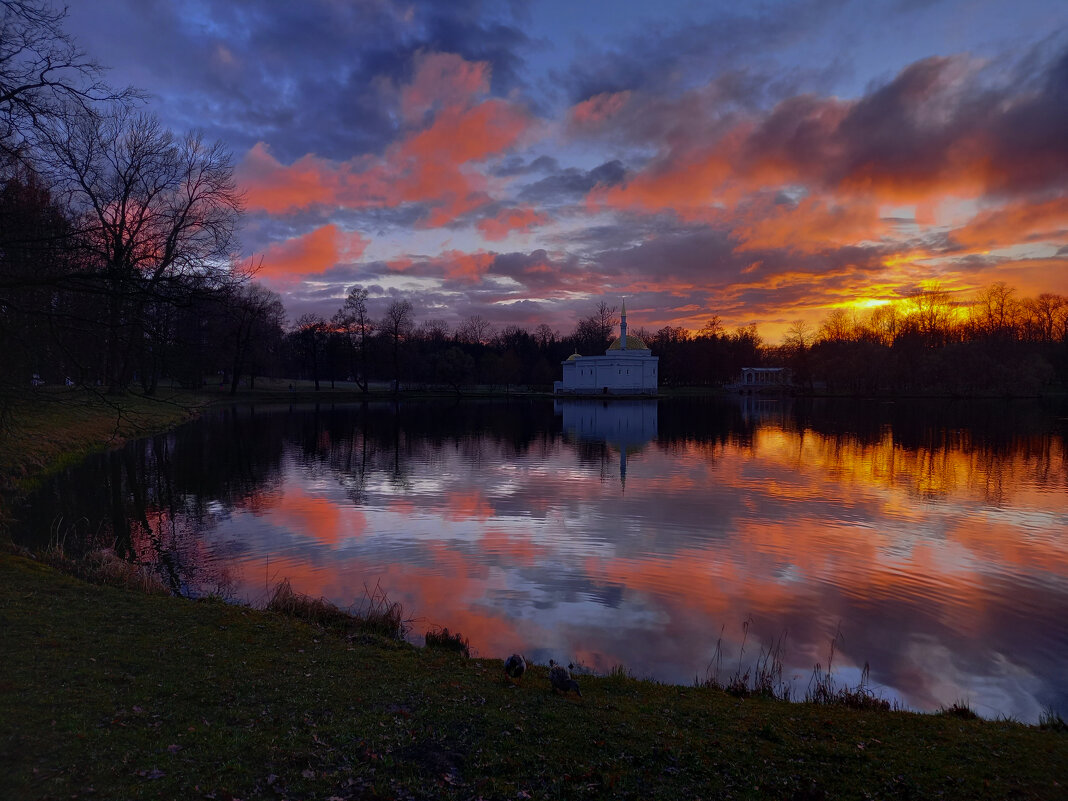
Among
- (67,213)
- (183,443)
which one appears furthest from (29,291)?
(183,443)

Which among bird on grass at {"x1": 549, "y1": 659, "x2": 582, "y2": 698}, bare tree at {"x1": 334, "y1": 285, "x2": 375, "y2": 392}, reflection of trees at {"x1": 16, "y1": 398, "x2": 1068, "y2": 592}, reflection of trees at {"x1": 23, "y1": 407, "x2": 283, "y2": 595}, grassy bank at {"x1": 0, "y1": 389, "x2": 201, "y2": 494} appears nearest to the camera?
bird on grass at {"x1": 549, "y1": 659, "x2": 582, "y2": 698}

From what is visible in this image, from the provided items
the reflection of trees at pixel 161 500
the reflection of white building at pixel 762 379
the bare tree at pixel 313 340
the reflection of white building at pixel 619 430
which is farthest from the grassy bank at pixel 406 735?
the reflection of white building at pixel 762 379

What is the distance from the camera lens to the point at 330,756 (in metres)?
5.29

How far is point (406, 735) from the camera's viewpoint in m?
5.78

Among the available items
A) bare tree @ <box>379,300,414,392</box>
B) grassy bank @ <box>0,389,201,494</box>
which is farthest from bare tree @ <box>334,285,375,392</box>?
grassy bank @ <box>0,389,201,494</box>

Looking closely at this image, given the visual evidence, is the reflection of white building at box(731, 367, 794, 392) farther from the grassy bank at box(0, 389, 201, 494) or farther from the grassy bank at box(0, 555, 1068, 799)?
the grassy bank at box(0, 555, 1068, 799)

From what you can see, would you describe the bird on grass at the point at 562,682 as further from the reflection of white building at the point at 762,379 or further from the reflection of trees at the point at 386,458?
the reflection of white building at the point at 762,379

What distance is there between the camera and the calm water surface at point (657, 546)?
32.3 ft

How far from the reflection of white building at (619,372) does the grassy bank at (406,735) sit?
104 metres

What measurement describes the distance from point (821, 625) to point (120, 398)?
147 ft

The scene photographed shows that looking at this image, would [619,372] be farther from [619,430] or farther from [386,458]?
[386,458]

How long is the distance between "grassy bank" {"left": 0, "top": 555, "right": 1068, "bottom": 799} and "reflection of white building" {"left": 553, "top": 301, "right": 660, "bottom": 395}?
10419 cm

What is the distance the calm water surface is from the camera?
32.3ft

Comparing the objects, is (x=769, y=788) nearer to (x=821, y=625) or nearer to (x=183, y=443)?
(x=821, y=625)
